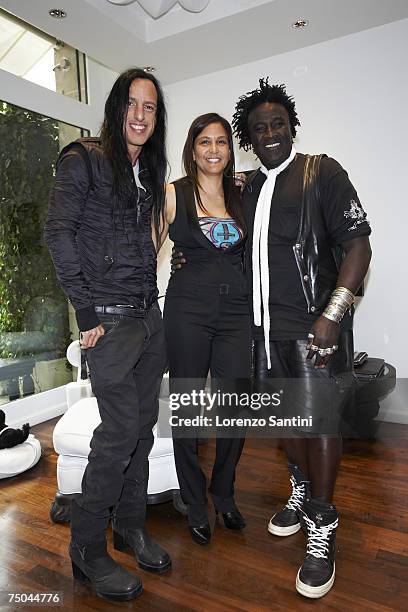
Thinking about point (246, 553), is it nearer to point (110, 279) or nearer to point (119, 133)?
point (110, 279)

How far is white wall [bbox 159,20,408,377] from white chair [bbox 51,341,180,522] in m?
1.90

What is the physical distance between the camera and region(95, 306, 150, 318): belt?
1.49 metres

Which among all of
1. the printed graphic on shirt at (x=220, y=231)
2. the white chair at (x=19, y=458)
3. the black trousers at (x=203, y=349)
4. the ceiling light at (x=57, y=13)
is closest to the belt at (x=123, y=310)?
the black trousers at (x=203, y=349)

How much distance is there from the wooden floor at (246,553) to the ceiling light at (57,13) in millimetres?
2714

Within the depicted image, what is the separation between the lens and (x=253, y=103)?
1767 millimetres

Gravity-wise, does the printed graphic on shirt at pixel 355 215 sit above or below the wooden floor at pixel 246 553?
above

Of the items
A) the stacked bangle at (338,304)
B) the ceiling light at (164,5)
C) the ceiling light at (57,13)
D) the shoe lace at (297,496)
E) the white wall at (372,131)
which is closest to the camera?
the stacked bangle at (338,304)

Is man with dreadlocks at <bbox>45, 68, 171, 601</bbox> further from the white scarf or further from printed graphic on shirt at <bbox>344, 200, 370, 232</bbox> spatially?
printed graphic on shirt at <bbox>344, 200, 370, 232</bbox>


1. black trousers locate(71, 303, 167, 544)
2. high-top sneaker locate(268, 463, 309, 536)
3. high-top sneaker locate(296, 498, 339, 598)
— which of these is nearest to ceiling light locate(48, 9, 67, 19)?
black trousers locate(71, 303, 167, 544)

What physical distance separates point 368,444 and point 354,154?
6.54 ft

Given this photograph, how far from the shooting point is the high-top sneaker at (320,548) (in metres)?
1.60

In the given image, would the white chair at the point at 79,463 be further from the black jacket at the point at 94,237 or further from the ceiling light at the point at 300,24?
the ceiling light at the point at 300,24

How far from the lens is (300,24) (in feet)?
9.96

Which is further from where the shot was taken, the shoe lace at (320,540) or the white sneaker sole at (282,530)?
the white sneaker sole at (282,530)
